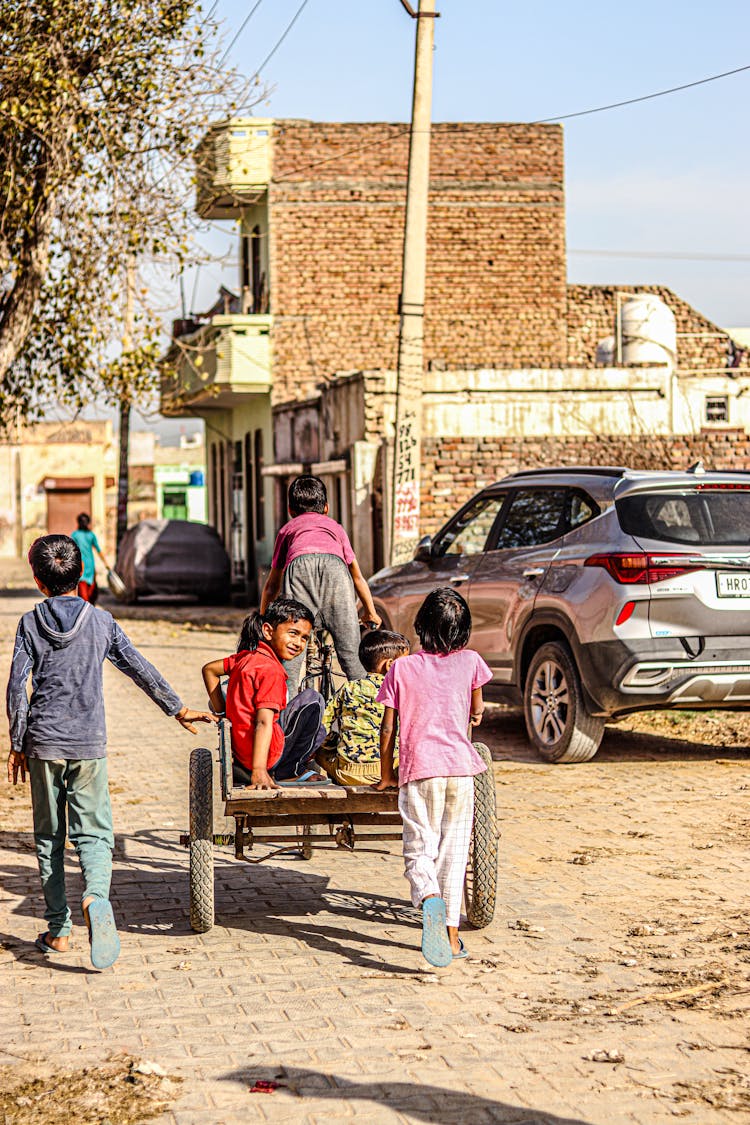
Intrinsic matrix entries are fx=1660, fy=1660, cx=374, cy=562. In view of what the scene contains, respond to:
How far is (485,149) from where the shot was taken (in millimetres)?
33312

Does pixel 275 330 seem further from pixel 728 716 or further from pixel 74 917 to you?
pixel 74 917

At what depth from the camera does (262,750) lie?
679 cm

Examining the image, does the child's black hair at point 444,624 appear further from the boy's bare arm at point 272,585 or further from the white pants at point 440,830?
the boy's bare arm at point 272,585

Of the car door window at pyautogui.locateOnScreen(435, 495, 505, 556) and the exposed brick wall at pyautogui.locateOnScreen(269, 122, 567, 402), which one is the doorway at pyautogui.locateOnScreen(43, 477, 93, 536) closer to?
the exposed brick wall at pyautogui.locateOnScreen(269, 122, 567, 402)

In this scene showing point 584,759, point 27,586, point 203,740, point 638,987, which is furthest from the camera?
point 27,586

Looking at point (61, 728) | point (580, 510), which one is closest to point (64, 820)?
point (61, 728)

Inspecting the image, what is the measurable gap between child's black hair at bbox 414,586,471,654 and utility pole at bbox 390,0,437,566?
10.6 metres

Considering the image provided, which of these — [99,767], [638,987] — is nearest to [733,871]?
[638,987]

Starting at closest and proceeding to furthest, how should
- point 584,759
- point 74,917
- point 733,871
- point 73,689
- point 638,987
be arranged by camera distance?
point 638,987, point 73,689, point 74,917, point 733,871, point 584,759

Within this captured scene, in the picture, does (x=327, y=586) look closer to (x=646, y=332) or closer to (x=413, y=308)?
(x=413, y=308)

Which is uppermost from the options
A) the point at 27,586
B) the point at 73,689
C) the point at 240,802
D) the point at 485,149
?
the point at 485,149

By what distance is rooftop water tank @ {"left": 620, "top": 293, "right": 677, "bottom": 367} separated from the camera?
1043 inches

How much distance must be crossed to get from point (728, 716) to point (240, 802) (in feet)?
27.6

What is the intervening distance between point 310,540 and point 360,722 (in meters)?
2.22
